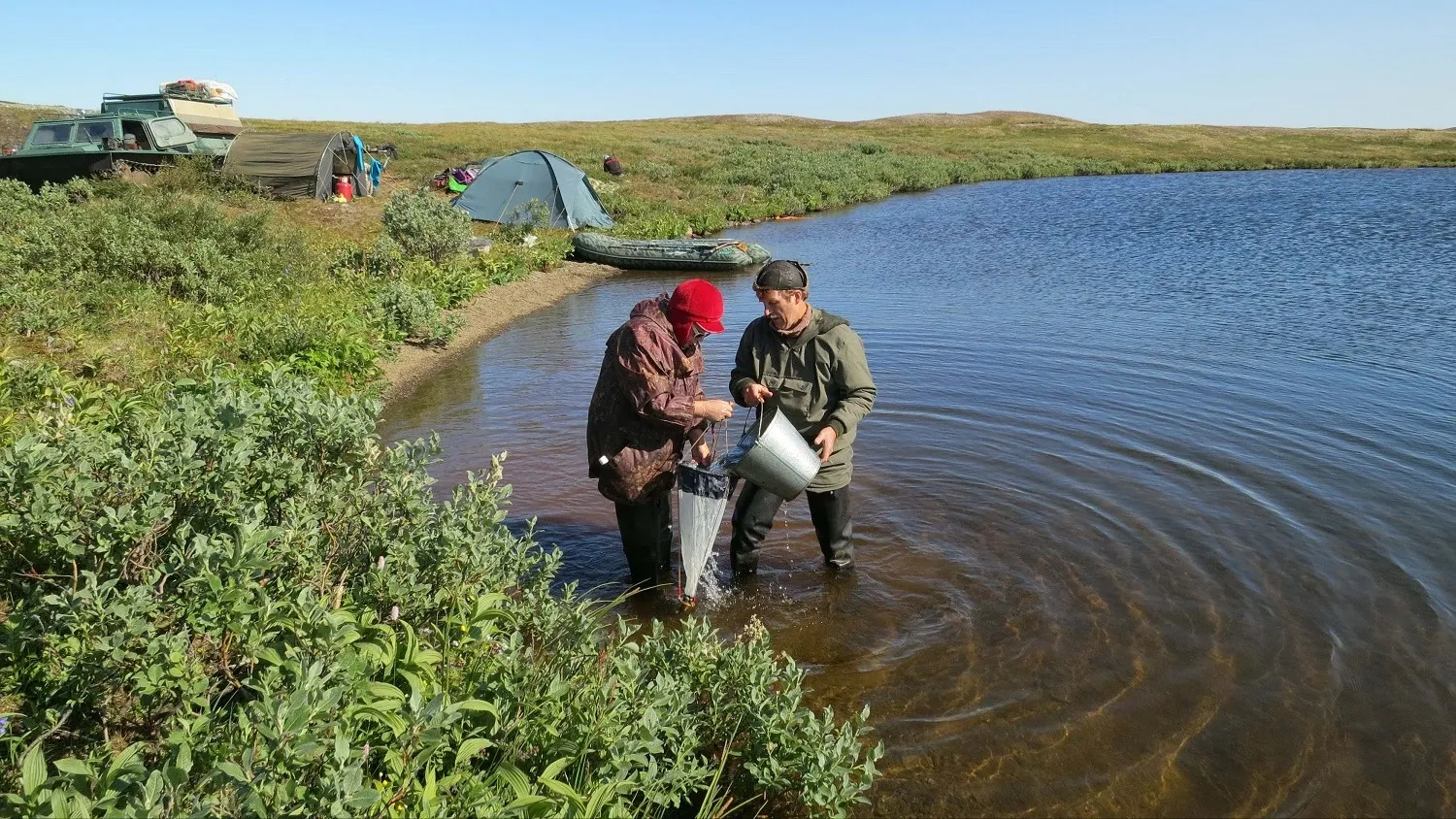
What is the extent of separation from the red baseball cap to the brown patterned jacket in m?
0.10

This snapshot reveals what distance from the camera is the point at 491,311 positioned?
A: 1534 centimetres

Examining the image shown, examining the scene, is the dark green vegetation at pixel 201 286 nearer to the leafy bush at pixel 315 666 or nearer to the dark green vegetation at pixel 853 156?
the leafy bush at pixel 315 666

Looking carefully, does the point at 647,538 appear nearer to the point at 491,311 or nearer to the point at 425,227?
the point at 491,311

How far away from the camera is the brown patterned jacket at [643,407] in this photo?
184 inches

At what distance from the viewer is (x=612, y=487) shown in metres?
5.02

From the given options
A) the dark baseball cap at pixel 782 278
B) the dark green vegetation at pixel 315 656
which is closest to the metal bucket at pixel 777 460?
the dark baseball cap at pixel 782 278

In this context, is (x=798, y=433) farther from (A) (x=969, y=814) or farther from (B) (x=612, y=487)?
(A) (x=969, y=814)

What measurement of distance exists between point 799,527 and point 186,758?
16.8 feet

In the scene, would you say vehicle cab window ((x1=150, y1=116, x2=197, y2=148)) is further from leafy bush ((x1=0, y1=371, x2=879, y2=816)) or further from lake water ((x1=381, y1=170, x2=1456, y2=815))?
leafy bush ((x1=0, y1=371, x2=879, y2=816))

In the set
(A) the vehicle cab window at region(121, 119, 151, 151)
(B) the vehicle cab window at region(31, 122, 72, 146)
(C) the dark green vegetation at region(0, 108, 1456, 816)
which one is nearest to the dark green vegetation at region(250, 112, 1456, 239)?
(A) the vehicle cab window at region(121, 119, 151, 151)

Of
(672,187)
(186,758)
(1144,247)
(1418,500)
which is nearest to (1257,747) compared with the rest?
(1418,500)

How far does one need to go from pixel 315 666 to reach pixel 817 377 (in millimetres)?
3351

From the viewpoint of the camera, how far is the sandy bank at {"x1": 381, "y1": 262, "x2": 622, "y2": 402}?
11125mm

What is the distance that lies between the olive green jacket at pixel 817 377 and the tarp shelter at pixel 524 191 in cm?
2027
